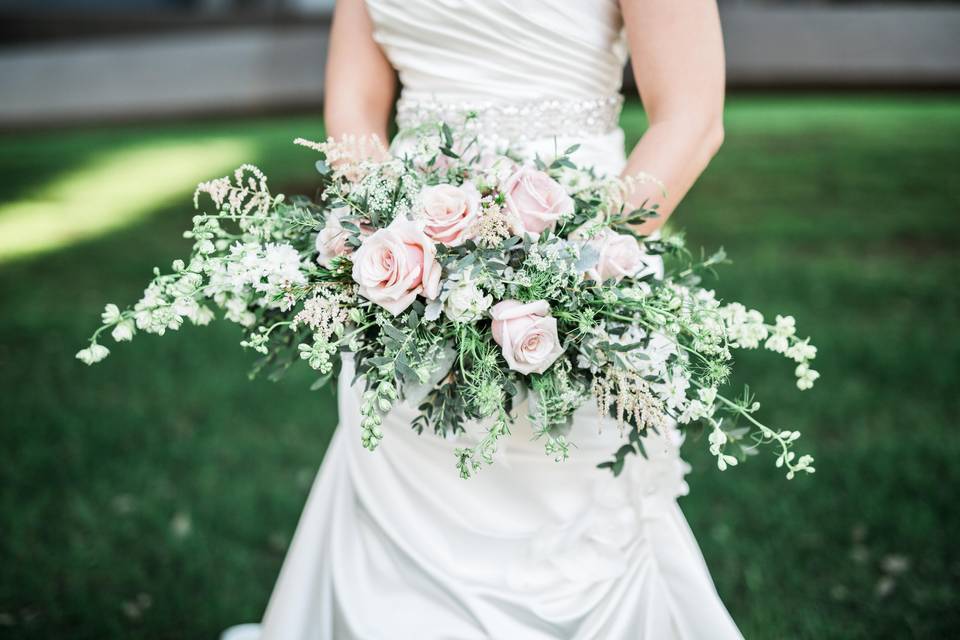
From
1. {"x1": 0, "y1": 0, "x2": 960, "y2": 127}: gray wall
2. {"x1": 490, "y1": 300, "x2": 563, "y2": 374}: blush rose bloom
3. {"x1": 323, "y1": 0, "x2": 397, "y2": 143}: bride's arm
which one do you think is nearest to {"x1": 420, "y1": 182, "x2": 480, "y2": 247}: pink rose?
{"x1": 490, "y1": 300, "x2": 563, "y2": 374}: blush rose bloom

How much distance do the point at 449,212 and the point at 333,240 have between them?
25 centimetres

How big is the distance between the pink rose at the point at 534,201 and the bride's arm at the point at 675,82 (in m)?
0.34

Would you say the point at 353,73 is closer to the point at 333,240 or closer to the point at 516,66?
the point at 516,66

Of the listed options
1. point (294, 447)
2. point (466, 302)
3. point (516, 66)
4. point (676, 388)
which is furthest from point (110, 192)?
point (676, 388)

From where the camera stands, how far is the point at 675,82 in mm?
2074

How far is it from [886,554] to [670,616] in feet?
6.22

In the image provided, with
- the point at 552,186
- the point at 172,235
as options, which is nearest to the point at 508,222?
the point at 552,186

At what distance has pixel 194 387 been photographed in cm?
545

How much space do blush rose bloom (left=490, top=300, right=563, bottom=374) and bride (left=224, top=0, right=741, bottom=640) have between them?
0.40m

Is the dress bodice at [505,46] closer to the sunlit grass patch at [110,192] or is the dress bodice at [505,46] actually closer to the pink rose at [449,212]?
the pink rose at [449,212]

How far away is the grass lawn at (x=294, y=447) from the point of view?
3.48 meters

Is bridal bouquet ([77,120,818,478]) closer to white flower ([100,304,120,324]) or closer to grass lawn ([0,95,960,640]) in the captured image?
white flower ([100,304,120,324])

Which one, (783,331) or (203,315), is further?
(203,315)

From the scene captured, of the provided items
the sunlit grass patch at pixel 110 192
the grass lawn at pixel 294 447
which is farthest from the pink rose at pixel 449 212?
the sunlit grass patch at pixel 110 192
